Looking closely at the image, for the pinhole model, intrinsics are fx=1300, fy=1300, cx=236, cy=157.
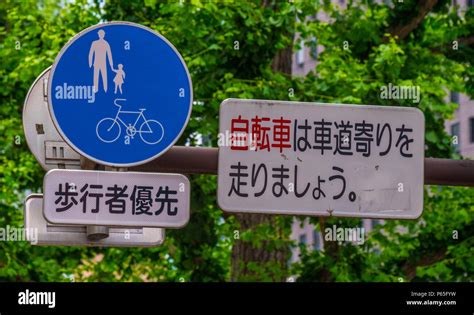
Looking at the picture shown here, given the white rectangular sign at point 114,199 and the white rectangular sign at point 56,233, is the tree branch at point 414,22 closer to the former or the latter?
the white rectangular sign at point 56,233

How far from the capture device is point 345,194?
577 cm

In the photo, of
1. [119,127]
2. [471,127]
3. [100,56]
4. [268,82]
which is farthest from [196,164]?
[471,127]

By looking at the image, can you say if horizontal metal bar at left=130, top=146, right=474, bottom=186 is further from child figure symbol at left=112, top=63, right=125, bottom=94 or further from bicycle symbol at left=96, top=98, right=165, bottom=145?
child figure symbol at left=112, top=63, right=125, bottom=94

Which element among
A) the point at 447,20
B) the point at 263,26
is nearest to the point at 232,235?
the point at 263,26

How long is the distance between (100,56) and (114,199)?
609 mm

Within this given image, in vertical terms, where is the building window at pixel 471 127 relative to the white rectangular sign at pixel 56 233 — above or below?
above

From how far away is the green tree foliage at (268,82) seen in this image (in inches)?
699

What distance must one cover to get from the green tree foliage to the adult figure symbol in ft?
37.7

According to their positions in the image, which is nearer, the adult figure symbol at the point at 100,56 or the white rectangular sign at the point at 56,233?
the adult figure symbol at the point at 100,56

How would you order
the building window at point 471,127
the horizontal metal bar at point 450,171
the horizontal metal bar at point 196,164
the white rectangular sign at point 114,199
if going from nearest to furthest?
1. the white rectangular sign at point 114,199
2. the horizontal metal bar at point 196,164
3. the horizontal metal bar at point 450,171
4. the building window at point 471,127

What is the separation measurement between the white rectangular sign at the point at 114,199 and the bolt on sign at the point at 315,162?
0.30 metres

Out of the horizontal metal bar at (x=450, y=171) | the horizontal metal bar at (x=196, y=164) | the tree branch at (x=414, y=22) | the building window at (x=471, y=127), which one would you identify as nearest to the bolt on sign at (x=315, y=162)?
the horizontal metal bar at (x=196, y=164)

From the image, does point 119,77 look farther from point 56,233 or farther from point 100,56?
point 56,233

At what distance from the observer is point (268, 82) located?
17719mm
